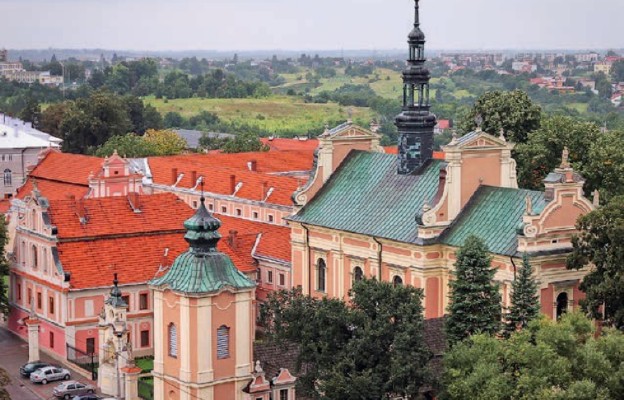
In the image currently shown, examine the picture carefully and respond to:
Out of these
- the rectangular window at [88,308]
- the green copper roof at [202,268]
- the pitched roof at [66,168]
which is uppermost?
the green copper roof at [202,268]

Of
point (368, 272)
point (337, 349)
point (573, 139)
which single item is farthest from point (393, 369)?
point (573, 139)

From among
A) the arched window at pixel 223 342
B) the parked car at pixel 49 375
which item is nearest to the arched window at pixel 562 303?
the arched window at pixel 223 342

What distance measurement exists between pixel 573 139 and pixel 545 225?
84.1ft

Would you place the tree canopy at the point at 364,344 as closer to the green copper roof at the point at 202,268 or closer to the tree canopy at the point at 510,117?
the green copper roof at the point at 202,268

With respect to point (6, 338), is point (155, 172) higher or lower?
higher

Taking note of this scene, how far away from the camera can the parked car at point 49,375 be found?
5938cm

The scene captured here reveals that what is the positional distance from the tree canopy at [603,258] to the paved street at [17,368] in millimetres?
23807

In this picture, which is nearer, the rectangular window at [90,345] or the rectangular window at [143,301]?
the rectangular window at [90,345]

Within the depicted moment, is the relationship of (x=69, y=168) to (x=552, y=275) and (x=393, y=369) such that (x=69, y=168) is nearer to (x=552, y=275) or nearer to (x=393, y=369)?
(x=552, y=275)

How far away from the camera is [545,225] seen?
5341 centimetres

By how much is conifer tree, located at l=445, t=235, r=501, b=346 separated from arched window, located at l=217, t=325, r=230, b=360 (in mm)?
8708

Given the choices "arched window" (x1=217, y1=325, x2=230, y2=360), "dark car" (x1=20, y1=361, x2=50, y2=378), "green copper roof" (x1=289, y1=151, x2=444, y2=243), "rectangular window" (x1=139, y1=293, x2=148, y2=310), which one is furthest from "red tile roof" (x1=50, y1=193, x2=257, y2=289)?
"arched window" (x1=217, y1=325, x2=230, y2=360)

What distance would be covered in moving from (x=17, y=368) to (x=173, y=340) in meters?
21.8

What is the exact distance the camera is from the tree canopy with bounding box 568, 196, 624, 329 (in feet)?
165
